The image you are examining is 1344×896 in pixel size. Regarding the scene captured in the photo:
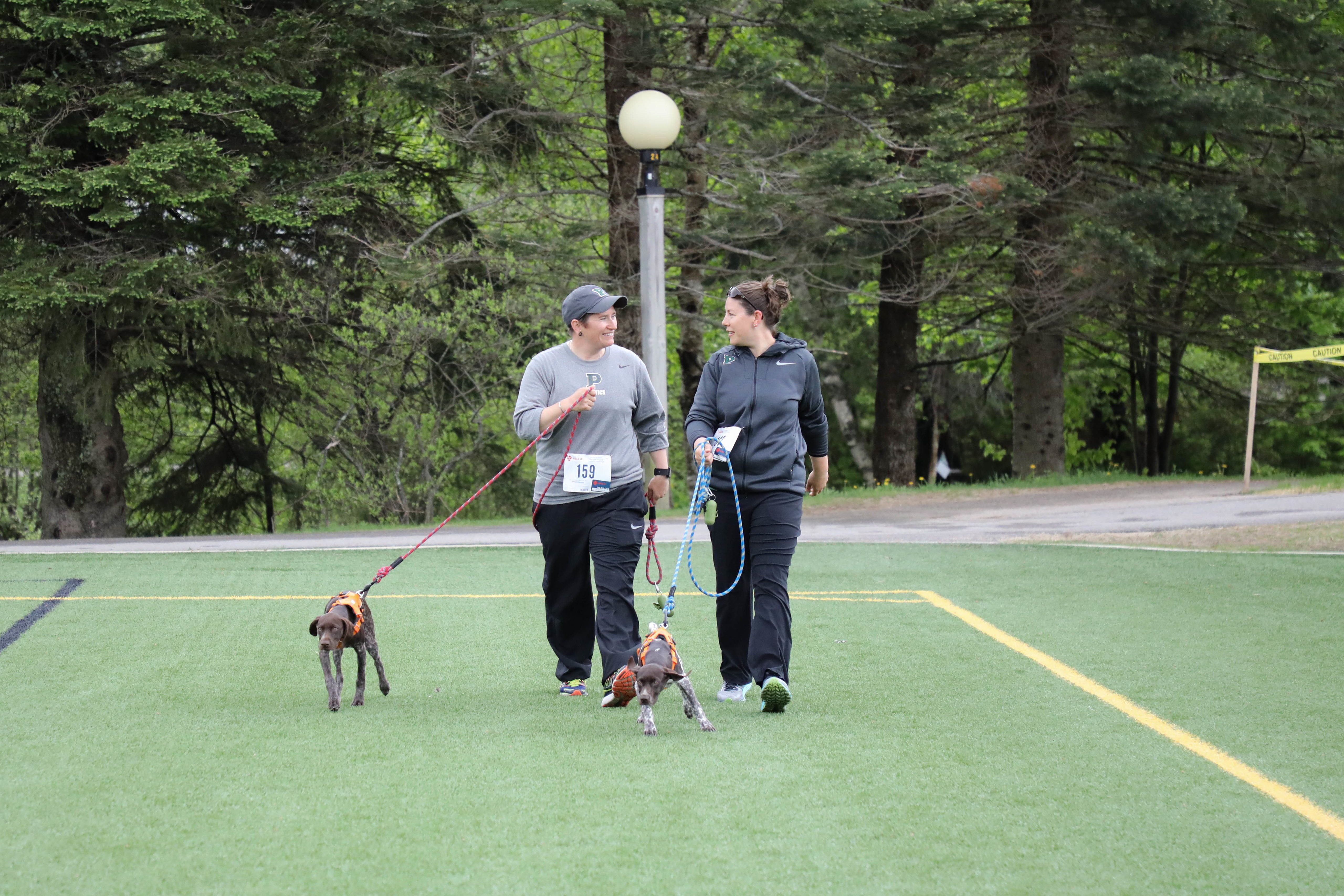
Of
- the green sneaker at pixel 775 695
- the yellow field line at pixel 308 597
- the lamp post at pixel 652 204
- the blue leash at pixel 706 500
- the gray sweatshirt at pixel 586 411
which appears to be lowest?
the yellow field line at pixel 308 597

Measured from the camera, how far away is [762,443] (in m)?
6.14

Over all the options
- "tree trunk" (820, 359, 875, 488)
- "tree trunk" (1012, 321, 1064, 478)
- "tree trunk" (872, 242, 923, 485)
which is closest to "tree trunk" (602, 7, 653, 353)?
"tree trunk" (872, 242, 923, 485)

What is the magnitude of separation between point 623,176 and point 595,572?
42.8 ft

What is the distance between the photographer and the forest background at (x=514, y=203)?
1619 centimetres

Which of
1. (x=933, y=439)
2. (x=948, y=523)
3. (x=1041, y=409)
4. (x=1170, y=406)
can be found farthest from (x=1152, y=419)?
(x=948, y=523)

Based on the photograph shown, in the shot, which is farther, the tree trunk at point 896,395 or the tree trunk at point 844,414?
the tree trunk at point 844,414

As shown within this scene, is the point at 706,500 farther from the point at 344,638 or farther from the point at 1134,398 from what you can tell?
the point at 1134,398

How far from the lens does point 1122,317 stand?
920 inches

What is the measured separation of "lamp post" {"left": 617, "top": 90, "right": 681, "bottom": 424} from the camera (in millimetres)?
13523

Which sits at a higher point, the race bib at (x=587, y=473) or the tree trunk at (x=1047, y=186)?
the tree trunk at (x=1047, y=186)

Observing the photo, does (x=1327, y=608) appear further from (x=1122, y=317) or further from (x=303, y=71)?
(x=1122, y=317)

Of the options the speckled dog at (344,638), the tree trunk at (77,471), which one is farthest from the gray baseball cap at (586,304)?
the tree trunk at (77,471)

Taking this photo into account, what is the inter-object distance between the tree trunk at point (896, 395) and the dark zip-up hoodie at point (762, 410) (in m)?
15.4

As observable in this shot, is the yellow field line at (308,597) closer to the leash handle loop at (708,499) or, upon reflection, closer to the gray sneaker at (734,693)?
the gray sneaker at (734,693)
